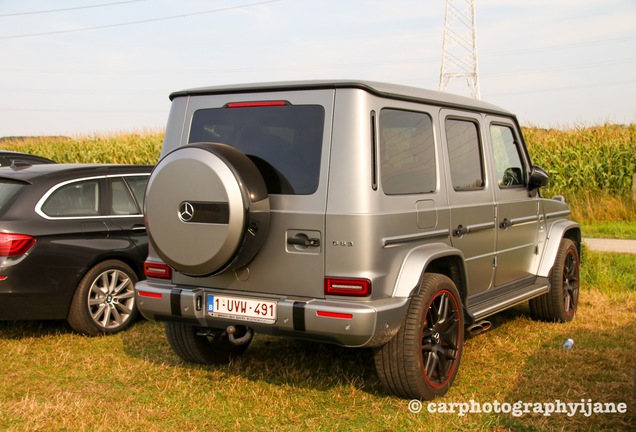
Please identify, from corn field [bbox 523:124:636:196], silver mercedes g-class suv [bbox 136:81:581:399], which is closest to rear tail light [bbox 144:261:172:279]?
silver mercedes g-class suv [bbox 136:81:581:399]

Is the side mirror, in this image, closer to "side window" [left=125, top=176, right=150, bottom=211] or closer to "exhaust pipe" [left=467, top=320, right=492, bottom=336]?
"exhaust pipe" [left=467, top=320, right=492, bottom=336]

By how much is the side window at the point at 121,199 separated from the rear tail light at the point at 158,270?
208 centimetres

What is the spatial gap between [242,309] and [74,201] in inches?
114

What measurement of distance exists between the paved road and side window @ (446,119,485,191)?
653cm

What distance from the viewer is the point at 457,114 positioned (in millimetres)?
5949

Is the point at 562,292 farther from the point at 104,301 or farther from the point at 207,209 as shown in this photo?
the point at 104,301

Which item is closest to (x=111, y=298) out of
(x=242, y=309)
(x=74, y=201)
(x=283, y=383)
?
(x=74, y=201)

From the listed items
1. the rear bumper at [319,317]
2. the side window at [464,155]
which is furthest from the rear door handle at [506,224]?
the rear bumper at [319,317]

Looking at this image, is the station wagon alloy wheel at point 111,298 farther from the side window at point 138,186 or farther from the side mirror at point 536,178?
the side mirror at point 536,178

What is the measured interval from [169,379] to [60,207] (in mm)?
2232

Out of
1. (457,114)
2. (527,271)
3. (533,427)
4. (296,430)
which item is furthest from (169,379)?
(527,271)

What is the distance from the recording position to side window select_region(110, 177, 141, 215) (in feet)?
24.3

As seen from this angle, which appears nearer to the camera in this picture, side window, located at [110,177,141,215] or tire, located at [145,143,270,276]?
tire, located at [145,143,270,276]

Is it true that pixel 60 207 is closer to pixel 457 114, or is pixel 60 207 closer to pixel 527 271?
pixel 457 114
